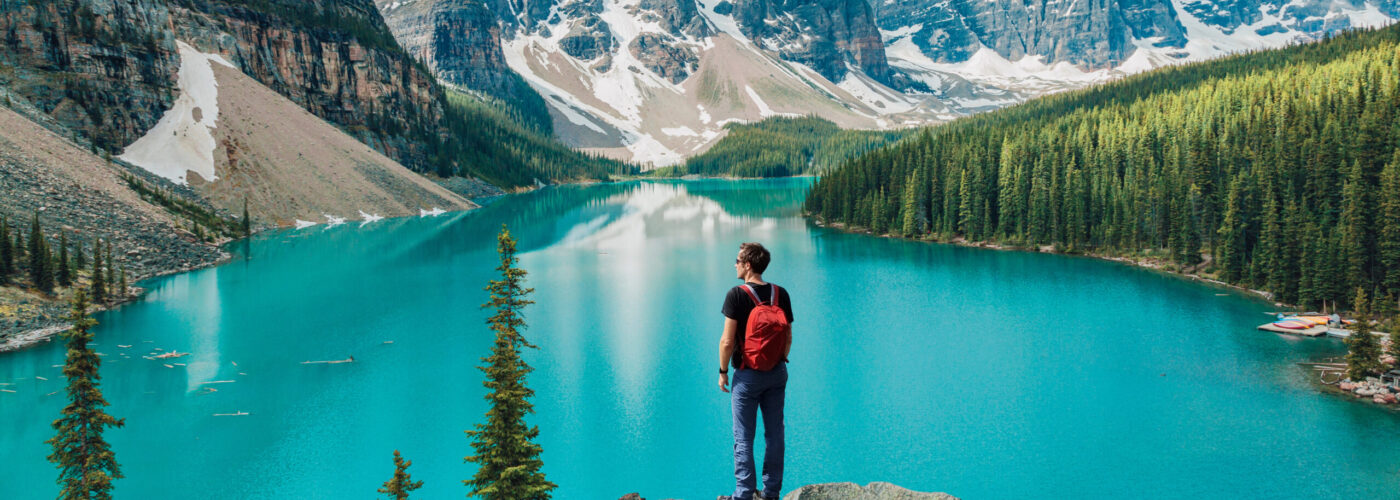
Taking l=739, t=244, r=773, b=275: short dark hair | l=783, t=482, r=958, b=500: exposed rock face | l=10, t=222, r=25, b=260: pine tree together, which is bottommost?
l=783, t=482, r=958, b=500: exposed rock face

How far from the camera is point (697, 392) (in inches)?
1134

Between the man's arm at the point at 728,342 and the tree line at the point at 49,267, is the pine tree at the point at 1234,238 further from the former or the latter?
the tree line at the point at 49,267

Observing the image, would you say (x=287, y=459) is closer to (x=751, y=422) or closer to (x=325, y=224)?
(x=751, y=422)

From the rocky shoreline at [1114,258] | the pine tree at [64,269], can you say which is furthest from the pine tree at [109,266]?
the rocky shoreline at [1114,258]

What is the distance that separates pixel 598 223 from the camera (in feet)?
327

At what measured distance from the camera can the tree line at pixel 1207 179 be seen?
4375cm

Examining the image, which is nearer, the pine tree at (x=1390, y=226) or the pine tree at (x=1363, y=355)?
the pine tree at (x=1363, y=355)

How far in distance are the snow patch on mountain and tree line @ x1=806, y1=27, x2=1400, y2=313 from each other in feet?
217

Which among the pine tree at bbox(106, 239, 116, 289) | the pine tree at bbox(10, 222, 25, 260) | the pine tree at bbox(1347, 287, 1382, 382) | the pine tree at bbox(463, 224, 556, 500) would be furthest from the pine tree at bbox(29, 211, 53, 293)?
the pine tree at bbox(1347, 287, 1382, 382)

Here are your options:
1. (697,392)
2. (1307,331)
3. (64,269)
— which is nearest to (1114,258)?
(1307,331)

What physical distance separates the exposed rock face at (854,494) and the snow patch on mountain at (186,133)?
252 feet

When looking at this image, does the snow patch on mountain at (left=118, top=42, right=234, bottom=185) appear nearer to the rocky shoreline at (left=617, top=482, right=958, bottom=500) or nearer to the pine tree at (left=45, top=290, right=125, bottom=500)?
the pine tree at (left=45, top=290, right=125, bottom=500)

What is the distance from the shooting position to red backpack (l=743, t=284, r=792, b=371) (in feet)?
31.1

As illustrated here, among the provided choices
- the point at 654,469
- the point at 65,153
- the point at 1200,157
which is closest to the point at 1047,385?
the point at 654,469
